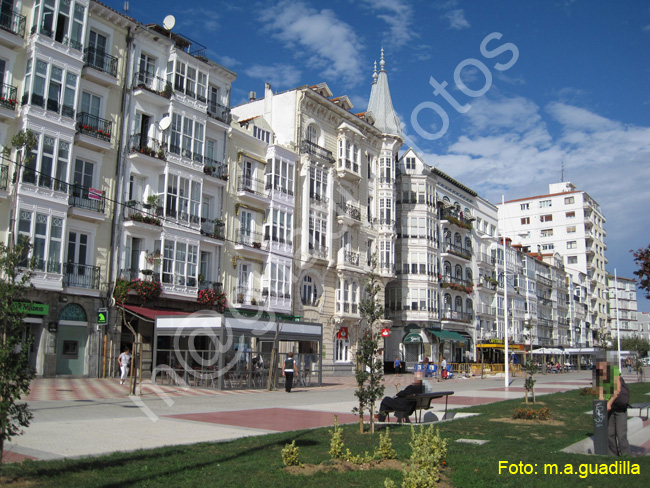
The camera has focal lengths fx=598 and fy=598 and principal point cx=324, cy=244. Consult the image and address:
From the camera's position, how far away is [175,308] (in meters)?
31.7

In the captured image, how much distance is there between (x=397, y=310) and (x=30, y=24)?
3586 cm

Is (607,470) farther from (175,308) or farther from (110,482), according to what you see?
(175,308)

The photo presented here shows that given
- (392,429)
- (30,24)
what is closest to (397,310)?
(30,24)

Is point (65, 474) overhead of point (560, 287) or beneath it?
beneath

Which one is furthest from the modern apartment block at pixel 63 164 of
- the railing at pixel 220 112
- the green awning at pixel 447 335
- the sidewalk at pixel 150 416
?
the green awning at pixel 447 335

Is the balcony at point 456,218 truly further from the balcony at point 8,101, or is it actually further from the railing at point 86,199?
the balcony at point 8,101

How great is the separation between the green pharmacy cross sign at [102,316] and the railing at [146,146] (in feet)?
27.3

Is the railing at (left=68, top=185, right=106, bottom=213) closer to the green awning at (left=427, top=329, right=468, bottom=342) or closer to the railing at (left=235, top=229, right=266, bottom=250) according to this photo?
the railing at (left=235, top=229, right=266, bottom=250)

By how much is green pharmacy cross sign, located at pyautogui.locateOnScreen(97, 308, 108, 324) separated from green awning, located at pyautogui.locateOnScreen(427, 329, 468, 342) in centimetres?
3190

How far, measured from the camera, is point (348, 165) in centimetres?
4594

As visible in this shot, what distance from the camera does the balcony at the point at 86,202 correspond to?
27.5 m

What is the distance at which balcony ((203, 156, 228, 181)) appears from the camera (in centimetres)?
3444

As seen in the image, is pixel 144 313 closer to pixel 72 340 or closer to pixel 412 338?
pixel 72 340

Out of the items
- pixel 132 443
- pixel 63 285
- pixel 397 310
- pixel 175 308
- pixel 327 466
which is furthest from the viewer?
pixel 397 310
